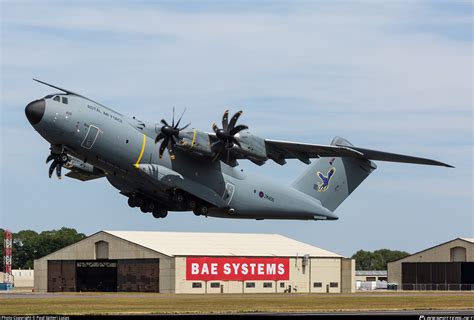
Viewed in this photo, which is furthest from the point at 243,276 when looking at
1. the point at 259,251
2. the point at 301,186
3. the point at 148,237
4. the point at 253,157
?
the point at 253,157

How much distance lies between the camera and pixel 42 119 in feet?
135

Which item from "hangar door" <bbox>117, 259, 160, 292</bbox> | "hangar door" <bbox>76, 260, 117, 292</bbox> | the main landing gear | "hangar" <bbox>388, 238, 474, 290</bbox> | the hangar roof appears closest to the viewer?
the main landing gear

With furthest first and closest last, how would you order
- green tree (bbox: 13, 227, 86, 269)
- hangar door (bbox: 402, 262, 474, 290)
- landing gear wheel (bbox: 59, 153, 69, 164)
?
green tree (bbox: 13, 227, 86, 269) → hangar door (bbox: 402, 262, 474, 290) → landing gear wheel (bbox: 59, 153, 69, 164)

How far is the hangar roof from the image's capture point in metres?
95.0

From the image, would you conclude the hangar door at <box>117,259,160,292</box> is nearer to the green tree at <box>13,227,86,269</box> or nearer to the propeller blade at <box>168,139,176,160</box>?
the propeller blade at <box>168,139,176,160</box>

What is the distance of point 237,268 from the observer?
9500 centimetres

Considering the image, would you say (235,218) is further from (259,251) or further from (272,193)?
(259,251)

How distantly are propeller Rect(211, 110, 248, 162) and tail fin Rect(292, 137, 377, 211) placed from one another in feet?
25.7

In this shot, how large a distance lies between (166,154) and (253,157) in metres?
4.39

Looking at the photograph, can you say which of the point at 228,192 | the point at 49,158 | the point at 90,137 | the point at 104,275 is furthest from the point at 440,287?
the point at 90,137

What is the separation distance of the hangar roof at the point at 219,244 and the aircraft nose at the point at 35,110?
52013 mm

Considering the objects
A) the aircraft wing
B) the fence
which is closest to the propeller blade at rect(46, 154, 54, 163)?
the aircraft wing

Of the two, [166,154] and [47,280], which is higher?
[166,154]

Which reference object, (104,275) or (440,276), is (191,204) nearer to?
(104,275)
